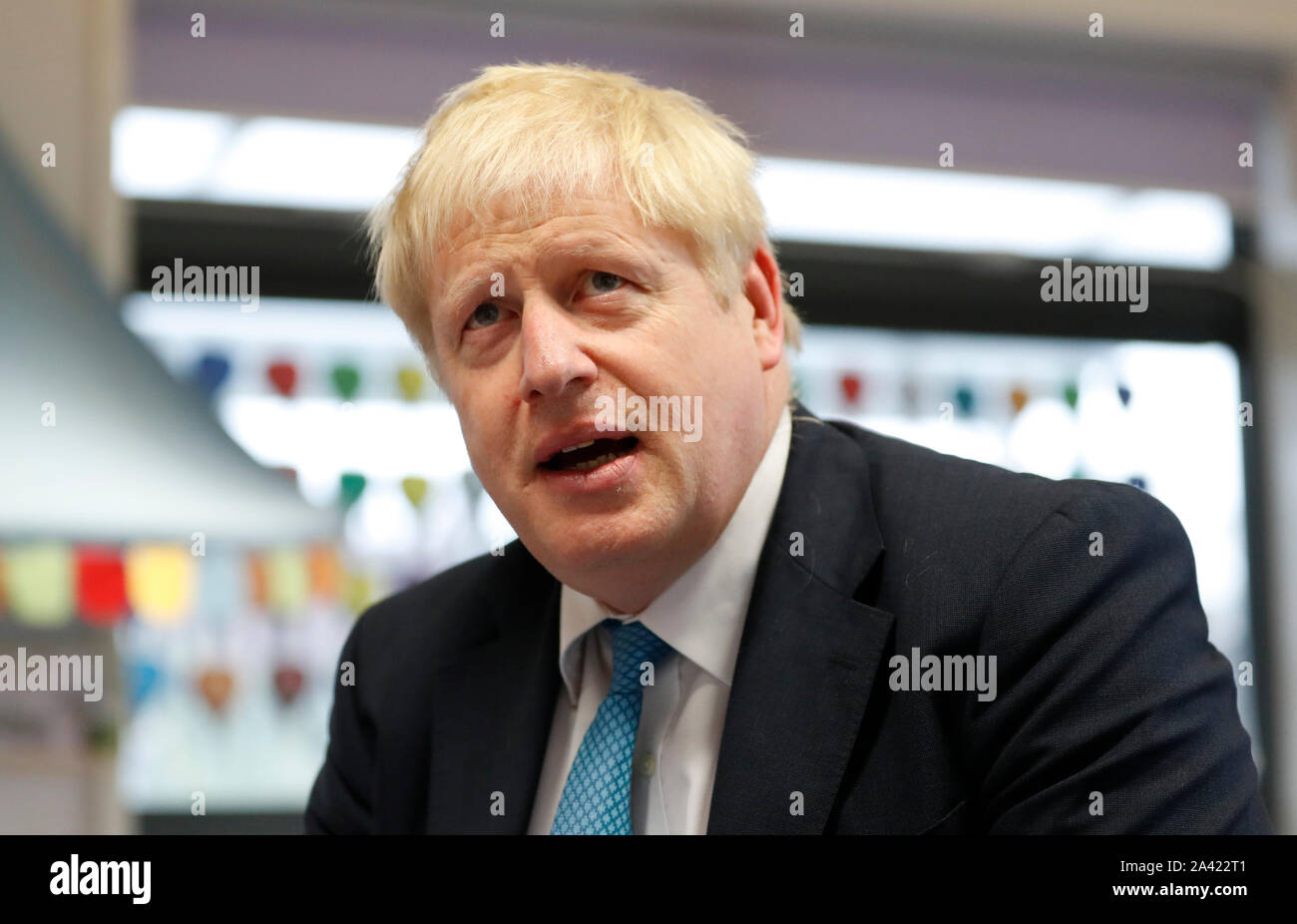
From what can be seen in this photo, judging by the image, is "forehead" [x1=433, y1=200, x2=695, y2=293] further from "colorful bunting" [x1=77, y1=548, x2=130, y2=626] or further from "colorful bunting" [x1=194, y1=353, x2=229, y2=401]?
"colorful bunting" [x1=77, y1=548, x2=130, y2=626]

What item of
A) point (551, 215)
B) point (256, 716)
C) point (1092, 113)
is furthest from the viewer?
point (1092, 113)

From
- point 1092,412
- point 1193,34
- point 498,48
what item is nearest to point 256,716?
point 498,48

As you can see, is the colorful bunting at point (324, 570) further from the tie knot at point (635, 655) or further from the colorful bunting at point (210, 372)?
the tie knot at point (635, 655)

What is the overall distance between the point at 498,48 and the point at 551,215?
1932 mm

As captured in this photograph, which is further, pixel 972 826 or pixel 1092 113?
pixel 1092 113

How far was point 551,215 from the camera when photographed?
135 centimetres

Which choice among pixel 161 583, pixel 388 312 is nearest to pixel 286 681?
pixel 161 583

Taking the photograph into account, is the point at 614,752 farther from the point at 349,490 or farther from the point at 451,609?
the point at 349,490

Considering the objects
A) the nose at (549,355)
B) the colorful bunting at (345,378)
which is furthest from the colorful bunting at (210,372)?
the nose at (549,355)

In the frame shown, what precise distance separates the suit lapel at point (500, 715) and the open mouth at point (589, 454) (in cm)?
27

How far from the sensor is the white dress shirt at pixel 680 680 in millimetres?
1354

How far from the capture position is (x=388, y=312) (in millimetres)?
2986

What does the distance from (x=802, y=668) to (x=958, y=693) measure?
0.55 feet

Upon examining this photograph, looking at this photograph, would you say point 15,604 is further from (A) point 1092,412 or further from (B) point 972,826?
(A) point 1092,412
